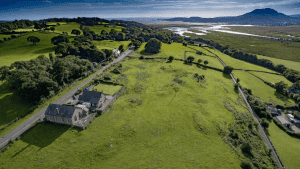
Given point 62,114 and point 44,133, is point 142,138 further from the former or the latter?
point 44,133

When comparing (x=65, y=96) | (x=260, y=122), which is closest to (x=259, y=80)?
(x=260, y=122)

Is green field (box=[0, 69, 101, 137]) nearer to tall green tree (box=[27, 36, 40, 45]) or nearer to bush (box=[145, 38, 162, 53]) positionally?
tall green tree (box=[27, 36, 40, 45])

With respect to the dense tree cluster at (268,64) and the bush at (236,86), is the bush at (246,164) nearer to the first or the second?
the bush at (236,86)

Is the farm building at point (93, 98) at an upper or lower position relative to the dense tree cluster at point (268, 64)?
lower

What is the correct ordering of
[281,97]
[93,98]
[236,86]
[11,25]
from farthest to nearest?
[11,25] → [236,86] → [281,97] → [93,98]

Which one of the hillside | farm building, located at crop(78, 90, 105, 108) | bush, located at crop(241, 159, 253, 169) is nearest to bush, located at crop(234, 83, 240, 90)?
the hillside

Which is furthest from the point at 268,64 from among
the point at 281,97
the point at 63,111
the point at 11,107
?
the point at 11,107

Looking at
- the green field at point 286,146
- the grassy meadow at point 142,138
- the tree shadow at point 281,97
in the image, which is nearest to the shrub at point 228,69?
the tree shadow at point 281,97
